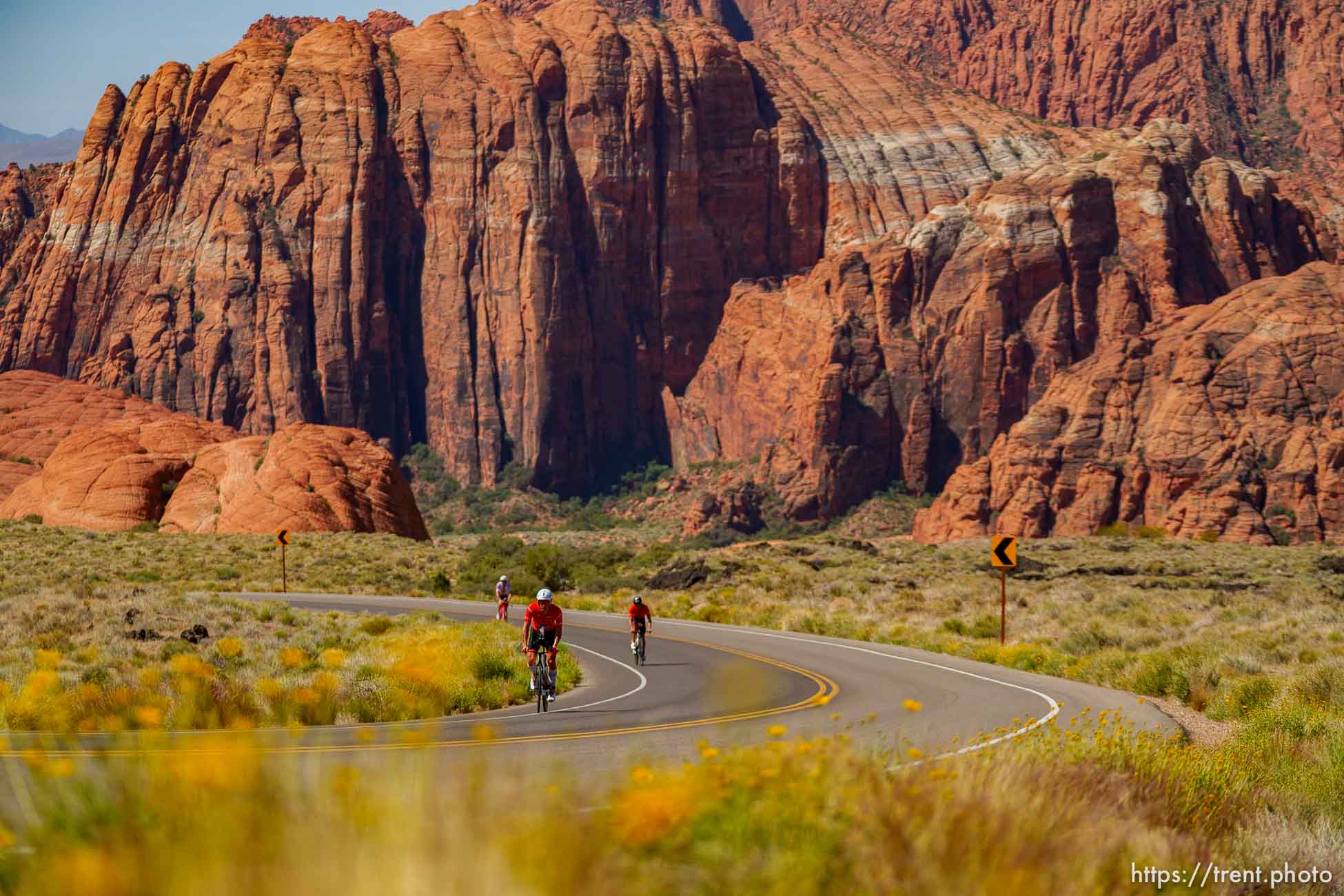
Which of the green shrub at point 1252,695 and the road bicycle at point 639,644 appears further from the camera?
the road bicycle at point 639,644

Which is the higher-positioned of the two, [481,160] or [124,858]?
[481,160]

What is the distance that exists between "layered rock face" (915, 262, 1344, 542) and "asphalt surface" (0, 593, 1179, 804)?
53.3 meters

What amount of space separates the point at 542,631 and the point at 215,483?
181ft

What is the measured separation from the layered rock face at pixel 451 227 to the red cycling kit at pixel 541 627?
98.5 meters

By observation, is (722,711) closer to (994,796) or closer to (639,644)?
(639,644)

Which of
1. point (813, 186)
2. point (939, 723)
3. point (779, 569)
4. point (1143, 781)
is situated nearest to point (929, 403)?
point (813, 186)

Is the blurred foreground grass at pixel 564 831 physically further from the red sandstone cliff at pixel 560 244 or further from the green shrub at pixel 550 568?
the red sandstone cliff at pixel 560 244

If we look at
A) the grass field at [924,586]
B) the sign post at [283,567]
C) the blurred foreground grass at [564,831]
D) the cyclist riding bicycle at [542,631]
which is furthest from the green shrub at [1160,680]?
the sign post at [283,567]

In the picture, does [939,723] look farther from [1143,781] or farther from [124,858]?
[124,858]

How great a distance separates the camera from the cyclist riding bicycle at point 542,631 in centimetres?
1723

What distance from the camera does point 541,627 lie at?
1736 centimetres

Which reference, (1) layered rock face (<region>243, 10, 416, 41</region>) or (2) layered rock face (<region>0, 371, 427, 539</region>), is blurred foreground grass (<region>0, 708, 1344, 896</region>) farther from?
(1) layered rock face (<region>243, 10, 416, 41</region>)

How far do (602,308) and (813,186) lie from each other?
25320mm

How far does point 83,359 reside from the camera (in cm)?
11594
